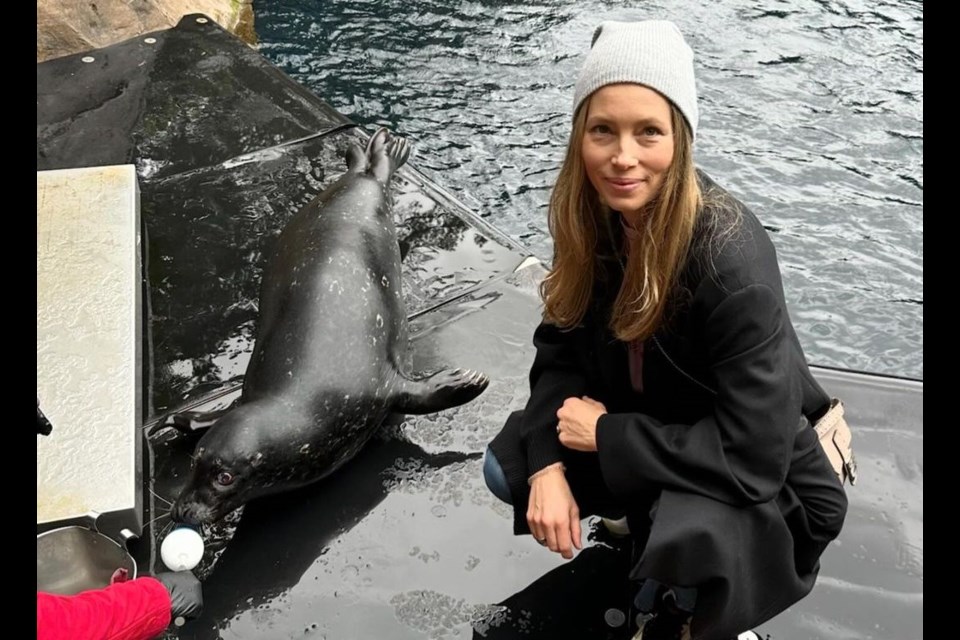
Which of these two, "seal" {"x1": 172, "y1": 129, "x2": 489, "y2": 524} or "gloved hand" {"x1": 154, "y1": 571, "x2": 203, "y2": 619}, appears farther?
"seal" {"x1": 172, "y1": 129, "x2": 489, "y2": 524}

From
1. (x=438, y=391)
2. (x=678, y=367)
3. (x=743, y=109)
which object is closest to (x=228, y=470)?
(x=438, y=391)

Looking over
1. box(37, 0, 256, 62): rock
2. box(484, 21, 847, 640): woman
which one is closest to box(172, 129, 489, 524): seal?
box(484, 21, 847, 640): woman

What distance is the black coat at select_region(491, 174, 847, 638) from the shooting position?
1.99 meters

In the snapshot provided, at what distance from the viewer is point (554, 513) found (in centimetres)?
229

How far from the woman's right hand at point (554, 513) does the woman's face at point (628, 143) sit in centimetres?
71

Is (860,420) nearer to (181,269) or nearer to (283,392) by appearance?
(283,392)

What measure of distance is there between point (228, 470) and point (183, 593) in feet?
1.23

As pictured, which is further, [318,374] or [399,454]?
[399,454]

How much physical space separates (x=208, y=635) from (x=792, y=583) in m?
1.59

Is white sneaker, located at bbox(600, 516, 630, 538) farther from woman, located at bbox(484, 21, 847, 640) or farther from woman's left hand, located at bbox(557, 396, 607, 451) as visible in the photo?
woman's left hand, located at bbox(557, 396, 607, 451)

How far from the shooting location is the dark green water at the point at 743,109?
5211mm

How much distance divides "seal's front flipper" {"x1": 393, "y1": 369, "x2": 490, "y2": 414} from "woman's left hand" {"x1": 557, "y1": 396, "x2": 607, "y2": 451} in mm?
909

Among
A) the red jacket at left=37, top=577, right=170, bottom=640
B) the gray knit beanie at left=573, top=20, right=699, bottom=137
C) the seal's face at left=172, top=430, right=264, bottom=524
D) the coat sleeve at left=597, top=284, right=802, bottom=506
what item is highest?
the gray knit beanie at left=573, top=20, right=699, bottom=137

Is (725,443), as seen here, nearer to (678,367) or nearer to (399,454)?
(678,367)
